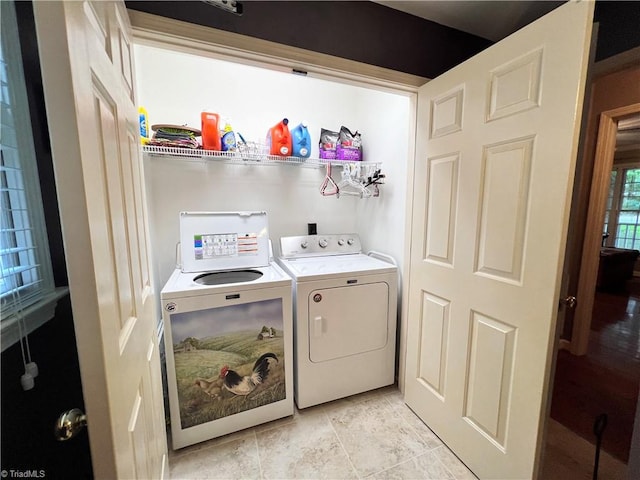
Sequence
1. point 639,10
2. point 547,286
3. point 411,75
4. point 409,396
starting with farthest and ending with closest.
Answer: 1. point 409,396
2. point 411,75
3. point 639,10
4. point 547,286

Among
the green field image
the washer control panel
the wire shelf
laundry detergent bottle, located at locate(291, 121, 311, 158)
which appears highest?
laundry detergent bottle, located at locate(291, 121, 311, 158)

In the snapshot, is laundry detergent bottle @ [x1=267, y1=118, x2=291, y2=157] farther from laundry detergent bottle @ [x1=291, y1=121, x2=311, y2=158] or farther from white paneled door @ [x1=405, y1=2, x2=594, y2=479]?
white paneled door @ [x1=405, y1=2, x2=594, y2=479]

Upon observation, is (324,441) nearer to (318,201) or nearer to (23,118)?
(318,201)

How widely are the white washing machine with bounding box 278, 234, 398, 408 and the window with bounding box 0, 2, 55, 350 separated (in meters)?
1.15

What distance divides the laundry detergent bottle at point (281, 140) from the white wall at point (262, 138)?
27cm

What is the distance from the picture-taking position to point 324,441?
160 centimetres

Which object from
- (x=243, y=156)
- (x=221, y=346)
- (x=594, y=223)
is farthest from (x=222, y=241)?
(x=594, y=223)

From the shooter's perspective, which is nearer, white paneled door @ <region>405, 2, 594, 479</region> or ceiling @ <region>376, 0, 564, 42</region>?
white paneled door @ <region>405, 2, 594, 479</region>

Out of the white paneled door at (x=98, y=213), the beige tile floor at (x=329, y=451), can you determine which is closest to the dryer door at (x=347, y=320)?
the beige tile floor at (x=329, y=451)

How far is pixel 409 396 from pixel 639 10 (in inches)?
99.3

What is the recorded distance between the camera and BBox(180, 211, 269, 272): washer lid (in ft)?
5.99

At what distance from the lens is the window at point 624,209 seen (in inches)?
179

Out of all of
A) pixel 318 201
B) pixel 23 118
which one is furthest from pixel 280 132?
pixel 23 118

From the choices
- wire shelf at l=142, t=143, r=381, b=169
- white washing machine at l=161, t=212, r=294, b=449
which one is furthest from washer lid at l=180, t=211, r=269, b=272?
wire shelf at l=142, t=143, r=381, b=169
